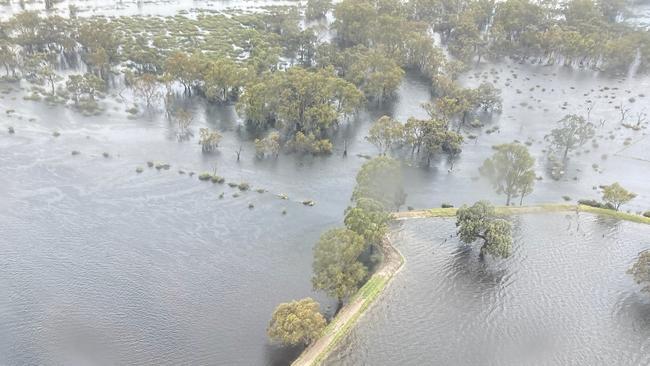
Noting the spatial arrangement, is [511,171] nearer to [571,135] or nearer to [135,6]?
[571,135]

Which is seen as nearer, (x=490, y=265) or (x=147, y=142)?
(x=490, y=265)

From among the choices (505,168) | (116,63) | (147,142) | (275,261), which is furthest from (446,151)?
(116,63)

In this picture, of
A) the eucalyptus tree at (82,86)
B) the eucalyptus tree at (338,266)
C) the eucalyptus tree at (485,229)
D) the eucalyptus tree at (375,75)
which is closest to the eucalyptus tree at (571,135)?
the eucalyptus tree at (375,75)

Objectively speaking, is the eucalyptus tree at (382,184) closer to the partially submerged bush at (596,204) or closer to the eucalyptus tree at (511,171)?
the eucalyptus tree at (511,171)

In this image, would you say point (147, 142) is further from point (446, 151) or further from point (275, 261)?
point (446, 151)

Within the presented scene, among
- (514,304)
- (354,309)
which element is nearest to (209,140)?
(354,309)

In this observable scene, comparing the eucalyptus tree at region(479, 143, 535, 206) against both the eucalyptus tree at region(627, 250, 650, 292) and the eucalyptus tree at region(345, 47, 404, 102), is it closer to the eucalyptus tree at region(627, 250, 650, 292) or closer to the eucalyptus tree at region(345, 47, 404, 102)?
the eucalyptus tree at region(627, 250, 650, 292)
